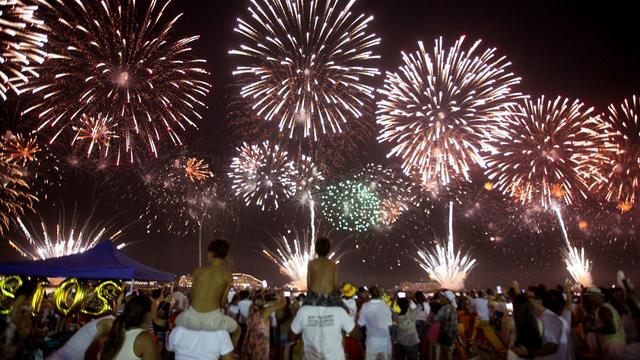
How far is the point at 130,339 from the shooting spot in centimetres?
461

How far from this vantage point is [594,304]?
9.14m

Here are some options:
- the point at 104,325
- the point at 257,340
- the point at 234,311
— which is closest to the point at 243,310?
the point at 234,311

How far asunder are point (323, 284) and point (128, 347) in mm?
2116

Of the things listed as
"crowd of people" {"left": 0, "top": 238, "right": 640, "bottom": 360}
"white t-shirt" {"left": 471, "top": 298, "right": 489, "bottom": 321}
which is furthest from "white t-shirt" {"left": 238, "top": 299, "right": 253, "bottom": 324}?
"white t-shirt" {"left": 471, "top": 298, "right": 489, "bottom": 321}

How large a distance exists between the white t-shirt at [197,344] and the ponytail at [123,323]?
482 mm

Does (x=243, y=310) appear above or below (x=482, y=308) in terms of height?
below

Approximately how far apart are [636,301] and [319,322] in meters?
6.38

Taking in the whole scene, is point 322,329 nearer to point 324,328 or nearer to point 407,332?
point 324,328

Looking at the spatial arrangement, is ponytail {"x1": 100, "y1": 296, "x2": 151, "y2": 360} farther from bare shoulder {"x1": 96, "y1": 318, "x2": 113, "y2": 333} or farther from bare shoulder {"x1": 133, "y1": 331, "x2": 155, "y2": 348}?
bare shoulder {"x1": 96, "y1": 318, "x2": 113, "y2": 333}

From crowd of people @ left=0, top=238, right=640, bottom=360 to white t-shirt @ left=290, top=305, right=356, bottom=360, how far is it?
0.03 ft

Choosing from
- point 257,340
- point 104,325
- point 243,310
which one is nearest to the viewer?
point 104,325

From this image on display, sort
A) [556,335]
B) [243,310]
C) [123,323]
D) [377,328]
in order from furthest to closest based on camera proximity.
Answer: [243,310] → [377,328] → [556,335] → [123,323]

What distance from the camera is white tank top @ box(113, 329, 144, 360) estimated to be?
4.52 m

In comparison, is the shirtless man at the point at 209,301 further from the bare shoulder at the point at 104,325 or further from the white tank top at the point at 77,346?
the white tank top at the point at 77,346
